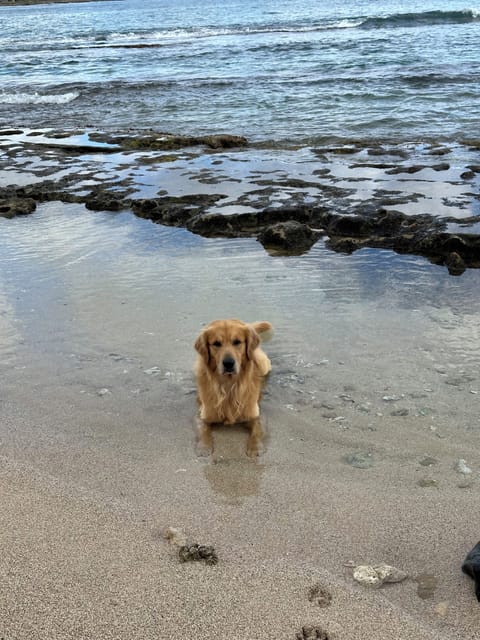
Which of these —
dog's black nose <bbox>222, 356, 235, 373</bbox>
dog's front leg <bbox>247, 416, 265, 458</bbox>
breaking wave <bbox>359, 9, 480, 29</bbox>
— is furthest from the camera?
breaking wave <bbox>359, 9, 480, 29</bbox>

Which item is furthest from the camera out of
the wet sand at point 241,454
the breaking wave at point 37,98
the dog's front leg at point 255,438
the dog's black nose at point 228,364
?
the breaking wave at point 37,98

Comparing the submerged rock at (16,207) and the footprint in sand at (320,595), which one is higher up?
the submerged rock at (16,207)

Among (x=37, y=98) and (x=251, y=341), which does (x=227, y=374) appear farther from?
(x=37, y=98)

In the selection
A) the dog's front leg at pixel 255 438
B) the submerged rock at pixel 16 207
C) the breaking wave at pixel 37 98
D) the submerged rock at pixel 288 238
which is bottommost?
the dog's front leg at pixel 255 438

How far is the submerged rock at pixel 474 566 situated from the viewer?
262cm

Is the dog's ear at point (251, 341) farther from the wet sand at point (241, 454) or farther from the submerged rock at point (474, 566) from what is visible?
the submerged rock at point (474, 566)

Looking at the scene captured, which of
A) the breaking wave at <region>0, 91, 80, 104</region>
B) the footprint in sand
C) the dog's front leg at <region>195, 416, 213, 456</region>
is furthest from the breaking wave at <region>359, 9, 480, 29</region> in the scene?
the footprint in sand

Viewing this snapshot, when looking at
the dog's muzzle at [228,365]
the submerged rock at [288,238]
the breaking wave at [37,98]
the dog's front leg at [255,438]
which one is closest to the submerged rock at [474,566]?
the dog's front leg at [255,438]

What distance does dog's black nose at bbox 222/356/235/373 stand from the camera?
13.7 feet

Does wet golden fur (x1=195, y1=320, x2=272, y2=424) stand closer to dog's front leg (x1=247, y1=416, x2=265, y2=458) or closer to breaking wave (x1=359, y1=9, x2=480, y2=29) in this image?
dog's front leg (x1=247, y1=416, x2=265, y2=458)

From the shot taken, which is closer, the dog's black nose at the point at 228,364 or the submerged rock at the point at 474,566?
the submerged rock at the point at 474,566

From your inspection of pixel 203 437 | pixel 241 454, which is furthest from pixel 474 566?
pixel 203 437

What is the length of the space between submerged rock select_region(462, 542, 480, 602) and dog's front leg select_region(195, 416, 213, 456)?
67.3 inches

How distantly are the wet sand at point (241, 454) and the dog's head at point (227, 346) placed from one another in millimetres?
429
